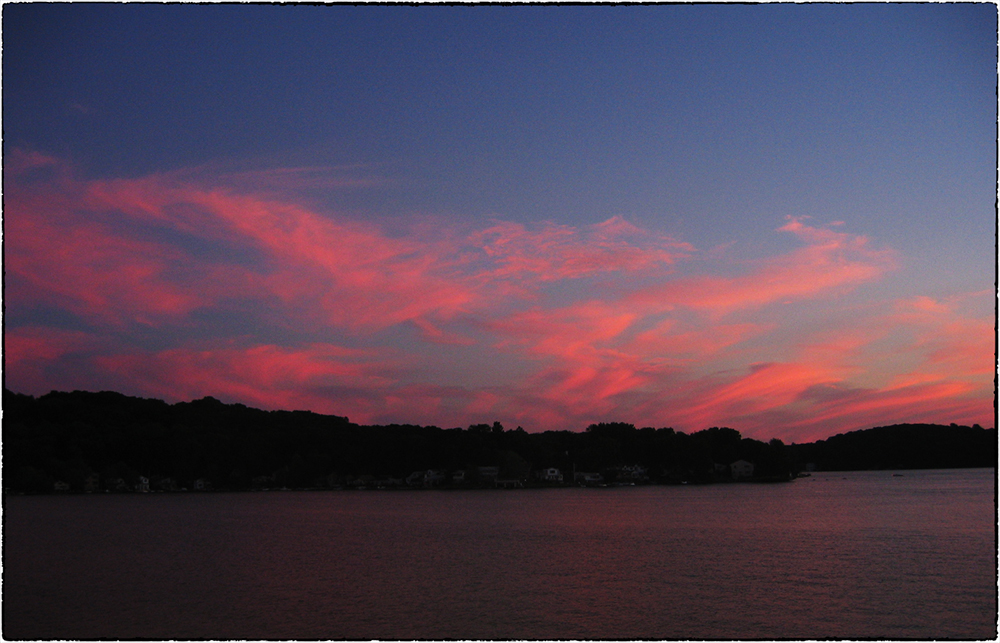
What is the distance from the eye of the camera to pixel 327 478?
94.0m

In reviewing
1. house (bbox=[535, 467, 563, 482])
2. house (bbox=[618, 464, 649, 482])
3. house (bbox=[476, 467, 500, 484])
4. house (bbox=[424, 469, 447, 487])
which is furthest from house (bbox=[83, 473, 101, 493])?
house (bbox=[618, 464, 649, 482])

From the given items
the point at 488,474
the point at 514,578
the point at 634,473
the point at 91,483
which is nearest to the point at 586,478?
the point at 634,473

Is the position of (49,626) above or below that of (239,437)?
below

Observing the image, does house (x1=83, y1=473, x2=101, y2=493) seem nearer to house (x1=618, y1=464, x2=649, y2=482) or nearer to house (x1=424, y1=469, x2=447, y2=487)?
house (x1=424, y1=469, x2=447, y2=487)

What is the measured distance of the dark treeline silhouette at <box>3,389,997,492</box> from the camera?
71.7 metres

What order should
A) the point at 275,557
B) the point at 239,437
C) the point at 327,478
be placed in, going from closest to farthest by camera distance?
the point at 275,557
the point at 239,437
the point at 327,478

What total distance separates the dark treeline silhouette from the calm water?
21248 millimetres

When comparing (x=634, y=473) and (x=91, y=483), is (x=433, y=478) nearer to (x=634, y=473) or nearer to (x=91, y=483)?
(x=634, y=473)

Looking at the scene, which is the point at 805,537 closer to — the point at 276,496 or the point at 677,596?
the point at 677,596

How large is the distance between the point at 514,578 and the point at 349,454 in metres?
69.7

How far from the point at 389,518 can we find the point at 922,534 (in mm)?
30549

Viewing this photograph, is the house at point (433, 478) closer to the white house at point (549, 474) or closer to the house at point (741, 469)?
the white house at point (549, 474)

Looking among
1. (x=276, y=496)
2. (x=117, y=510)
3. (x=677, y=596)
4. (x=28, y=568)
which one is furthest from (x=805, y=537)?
(x=276, y=496)

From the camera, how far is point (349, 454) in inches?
3600
